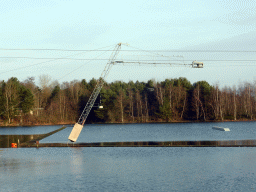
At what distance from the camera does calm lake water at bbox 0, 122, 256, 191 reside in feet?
68.8

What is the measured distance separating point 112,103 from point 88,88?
1371 cm

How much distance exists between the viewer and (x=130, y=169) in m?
26.4

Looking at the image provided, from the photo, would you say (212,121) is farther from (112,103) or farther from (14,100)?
(14,100)

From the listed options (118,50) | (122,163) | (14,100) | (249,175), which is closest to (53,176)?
(122,163)

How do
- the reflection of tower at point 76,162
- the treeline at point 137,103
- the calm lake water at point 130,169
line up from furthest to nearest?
1. the treeline at point 137,103
2. the reflection of tower at point 76,162
3. the calm lake water at point 130,169

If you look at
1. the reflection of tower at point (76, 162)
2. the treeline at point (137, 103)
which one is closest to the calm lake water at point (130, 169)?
the reflection of tower at point (76, 162)

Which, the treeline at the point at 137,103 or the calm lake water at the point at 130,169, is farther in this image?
the treeline at the point at 137,103

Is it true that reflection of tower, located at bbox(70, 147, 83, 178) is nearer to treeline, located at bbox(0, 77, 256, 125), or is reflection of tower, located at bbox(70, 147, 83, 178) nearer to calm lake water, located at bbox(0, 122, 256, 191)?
calm lake water, located at bbox(0, 122, 256, 191)

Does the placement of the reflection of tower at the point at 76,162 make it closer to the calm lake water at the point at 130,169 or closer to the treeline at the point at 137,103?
the calm lake water at the point at 130,169

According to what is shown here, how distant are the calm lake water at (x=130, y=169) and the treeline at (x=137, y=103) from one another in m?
64.7

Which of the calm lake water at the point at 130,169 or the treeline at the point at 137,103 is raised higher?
the treeline at the point at 137,103

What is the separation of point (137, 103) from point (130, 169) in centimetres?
7952

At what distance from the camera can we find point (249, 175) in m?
23.0

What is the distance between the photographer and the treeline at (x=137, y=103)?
328 feet
